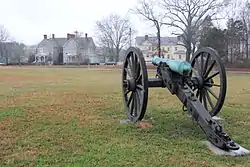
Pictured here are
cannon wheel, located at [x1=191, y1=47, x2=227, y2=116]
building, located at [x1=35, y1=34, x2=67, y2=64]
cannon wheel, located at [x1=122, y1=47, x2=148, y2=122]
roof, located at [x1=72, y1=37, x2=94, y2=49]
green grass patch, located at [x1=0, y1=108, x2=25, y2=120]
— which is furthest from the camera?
building, located at [x1=35, y1=34, x2=67, y2=64]

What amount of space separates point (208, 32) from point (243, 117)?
36.8 m

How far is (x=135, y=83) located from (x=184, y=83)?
1.10 m

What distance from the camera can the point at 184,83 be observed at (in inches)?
278

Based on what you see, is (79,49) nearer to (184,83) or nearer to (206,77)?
(206,77)

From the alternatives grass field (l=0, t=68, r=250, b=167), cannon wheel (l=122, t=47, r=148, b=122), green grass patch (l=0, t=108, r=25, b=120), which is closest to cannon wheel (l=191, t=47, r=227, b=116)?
grass field (l=0, t=68, r=250, b=167)

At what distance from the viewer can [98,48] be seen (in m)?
89.6

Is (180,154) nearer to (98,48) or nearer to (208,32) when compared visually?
(208,32)

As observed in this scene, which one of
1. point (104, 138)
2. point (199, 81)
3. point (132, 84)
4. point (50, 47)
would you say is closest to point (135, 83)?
point (132, 84)

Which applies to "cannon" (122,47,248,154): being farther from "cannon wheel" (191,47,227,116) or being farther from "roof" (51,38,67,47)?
"roof" (51,38,67,47)

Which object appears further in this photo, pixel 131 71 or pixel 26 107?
pixel 26 107

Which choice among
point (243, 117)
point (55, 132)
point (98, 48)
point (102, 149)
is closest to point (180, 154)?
point (102, 149)

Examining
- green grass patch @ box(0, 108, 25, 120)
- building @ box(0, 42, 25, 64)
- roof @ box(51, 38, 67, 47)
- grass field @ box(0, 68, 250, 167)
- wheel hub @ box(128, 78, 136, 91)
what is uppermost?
roof @ box(51, 38, 67, 47)

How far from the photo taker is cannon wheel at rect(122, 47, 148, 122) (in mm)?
7000

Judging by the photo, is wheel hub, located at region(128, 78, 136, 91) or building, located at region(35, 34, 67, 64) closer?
wheel hub, located at region(128, 78, 136, 91)
